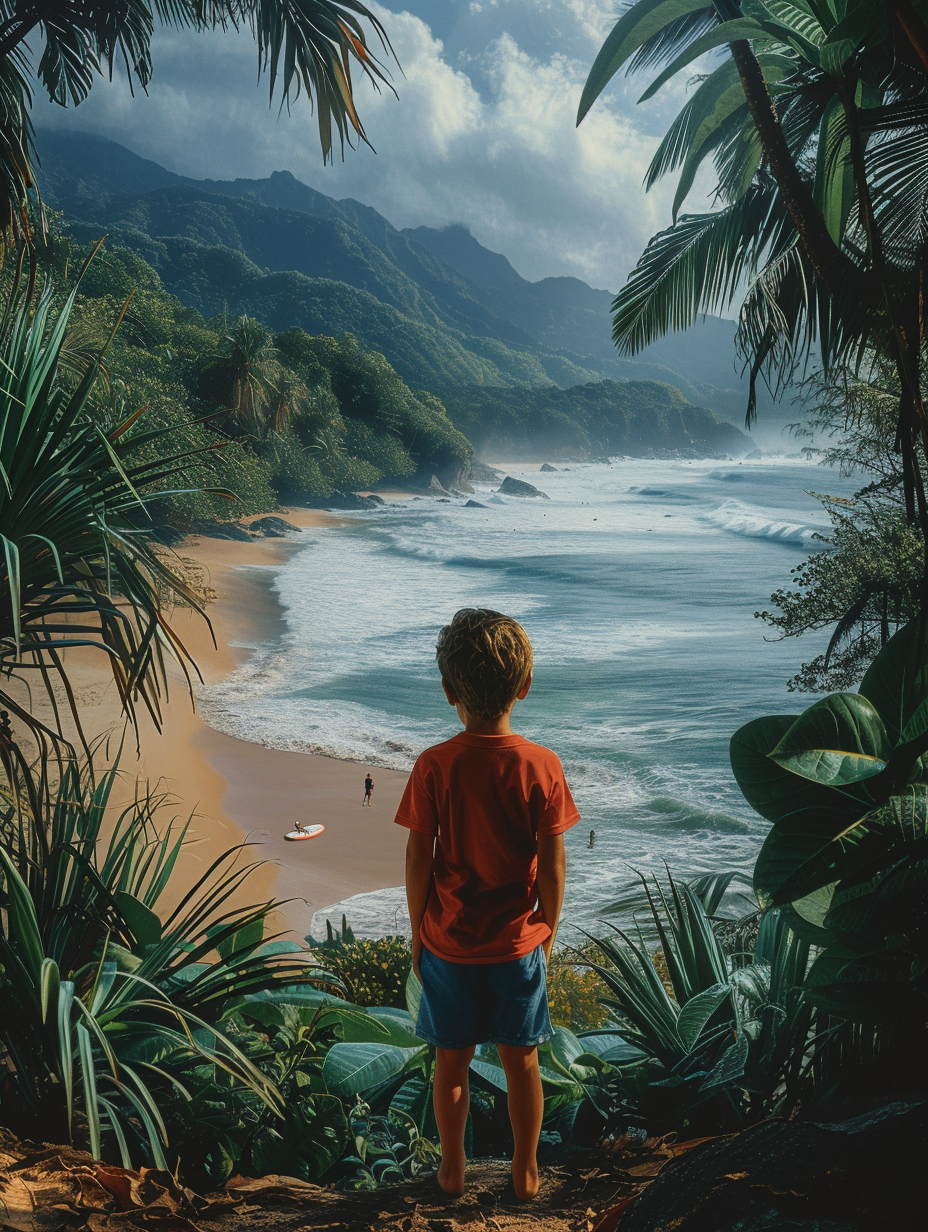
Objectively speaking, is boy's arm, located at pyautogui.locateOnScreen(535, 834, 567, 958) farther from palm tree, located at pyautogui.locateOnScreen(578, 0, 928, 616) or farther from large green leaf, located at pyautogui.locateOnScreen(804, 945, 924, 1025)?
palm tree, located at pyautogui.locateOnScreen(578, 0, 928, 616)

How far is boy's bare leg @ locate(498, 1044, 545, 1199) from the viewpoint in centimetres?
125

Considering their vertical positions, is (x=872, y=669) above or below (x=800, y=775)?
above

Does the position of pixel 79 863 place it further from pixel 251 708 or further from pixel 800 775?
pixel 251 708

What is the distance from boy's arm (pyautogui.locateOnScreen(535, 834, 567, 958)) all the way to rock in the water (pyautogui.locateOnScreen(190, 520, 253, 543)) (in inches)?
574

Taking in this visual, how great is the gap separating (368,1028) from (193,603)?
3.22ft

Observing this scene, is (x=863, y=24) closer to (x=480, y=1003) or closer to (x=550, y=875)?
(x=550, y=875)

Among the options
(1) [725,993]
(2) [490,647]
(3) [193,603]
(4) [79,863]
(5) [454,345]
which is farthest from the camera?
(5) [454,345]

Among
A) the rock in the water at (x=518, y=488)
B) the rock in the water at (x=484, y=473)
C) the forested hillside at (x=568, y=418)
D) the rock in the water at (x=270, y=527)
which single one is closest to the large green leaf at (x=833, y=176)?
the rock in the water at (x=270, y=527)

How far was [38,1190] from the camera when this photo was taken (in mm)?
1074

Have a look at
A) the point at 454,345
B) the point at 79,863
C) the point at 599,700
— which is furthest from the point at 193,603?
the point at 454,345

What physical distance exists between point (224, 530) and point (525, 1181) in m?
15.1

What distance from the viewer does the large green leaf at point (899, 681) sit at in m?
1.29

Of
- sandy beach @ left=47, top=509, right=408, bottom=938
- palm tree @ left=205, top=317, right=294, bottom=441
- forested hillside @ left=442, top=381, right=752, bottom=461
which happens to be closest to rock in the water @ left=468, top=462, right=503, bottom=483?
forested hillside @ left=442, top=381, right=752, bottom=461

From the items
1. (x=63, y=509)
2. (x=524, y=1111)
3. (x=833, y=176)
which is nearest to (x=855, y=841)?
(x=524, y=1111)
